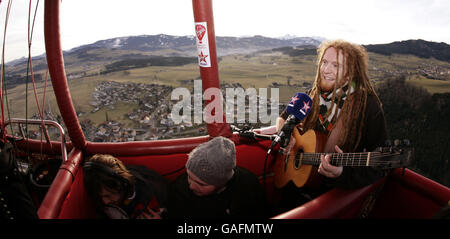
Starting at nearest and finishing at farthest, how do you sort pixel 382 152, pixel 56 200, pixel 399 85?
pixel 382 152
pixel 56 200
pixel 399 85

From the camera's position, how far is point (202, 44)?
160 cm

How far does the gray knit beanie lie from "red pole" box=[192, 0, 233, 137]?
27.6 inches

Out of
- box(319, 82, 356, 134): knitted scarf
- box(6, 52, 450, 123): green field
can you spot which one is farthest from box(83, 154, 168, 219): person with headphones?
box(6, 52, 450, 123): green field

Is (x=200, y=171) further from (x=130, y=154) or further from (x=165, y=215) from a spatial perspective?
(x=130, y=154)

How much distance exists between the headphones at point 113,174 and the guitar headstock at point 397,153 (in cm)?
155

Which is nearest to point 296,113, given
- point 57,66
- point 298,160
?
point 298,160

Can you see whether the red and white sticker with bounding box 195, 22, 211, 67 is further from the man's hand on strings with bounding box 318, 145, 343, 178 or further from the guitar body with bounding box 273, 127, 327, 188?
the man's hand on strings with bounding box 318, 145, 343, 178

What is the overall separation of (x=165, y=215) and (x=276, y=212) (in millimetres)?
1077

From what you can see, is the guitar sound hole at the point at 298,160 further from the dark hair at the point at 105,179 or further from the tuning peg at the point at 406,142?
the dark hair at the point at 105,179

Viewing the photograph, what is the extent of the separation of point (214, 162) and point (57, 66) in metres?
1.44
